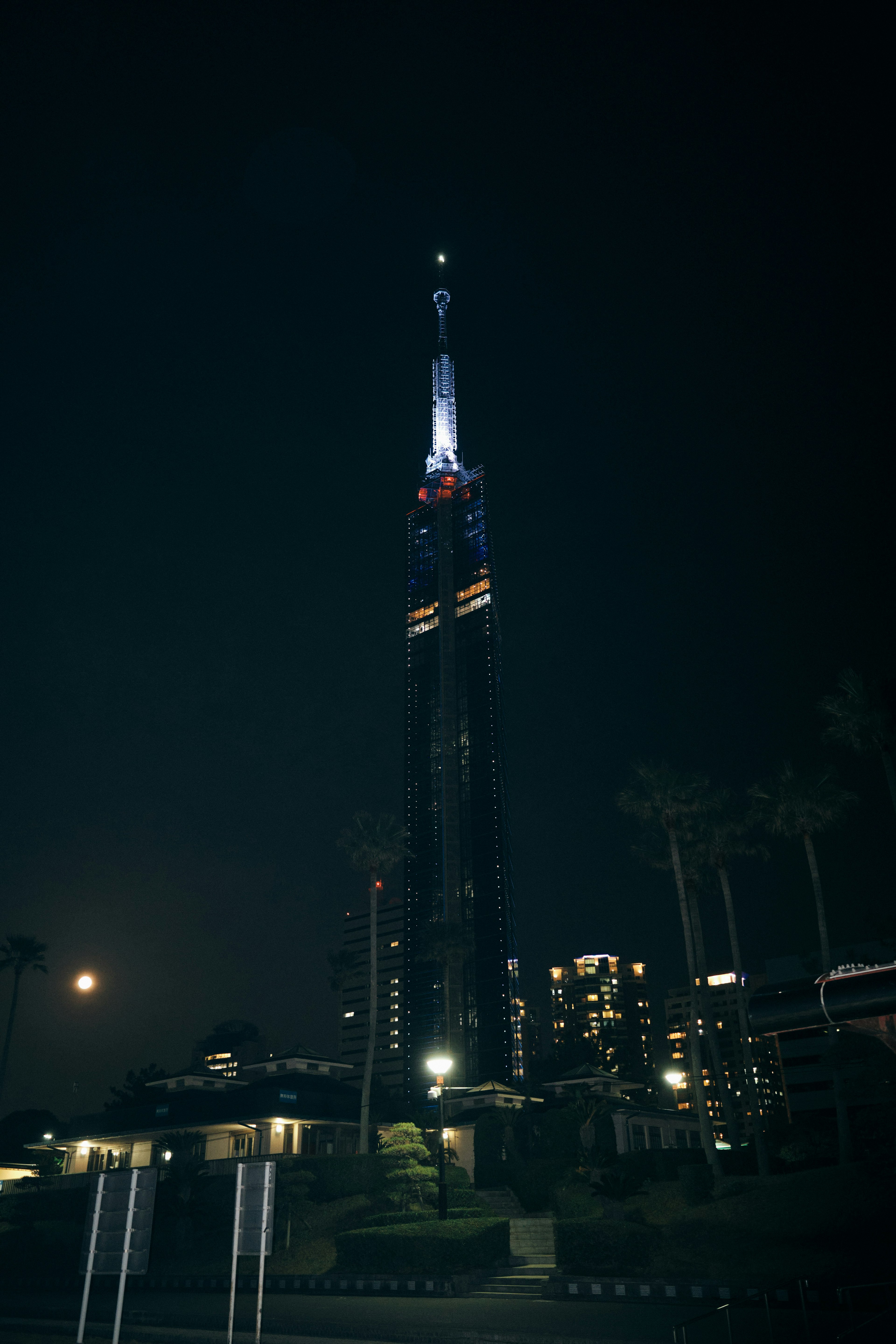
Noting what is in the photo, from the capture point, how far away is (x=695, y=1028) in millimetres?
44656

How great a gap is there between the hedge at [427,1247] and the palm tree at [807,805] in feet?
70.7

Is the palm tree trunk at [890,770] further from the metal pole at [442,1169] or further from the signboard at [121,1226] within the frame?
the signboard at [121,1226]

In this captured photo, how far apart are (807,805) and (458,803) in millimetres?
126561

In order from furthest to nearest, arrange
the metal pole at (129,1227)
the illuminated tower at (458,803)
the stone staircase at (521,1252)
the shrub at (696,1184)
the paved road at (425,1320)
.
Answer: the illuminated tower at (458,803) < the shrub at (696,1184) < the stone staircase at (521,1252) < the paved road at (425,1320) < the metal pole at (129,1227)

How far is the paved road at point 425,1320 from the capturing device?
15.6m

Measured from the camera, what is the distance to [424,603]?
189375 millimetres

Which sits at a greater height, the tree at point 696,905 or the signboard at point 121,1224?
the tree at point 696,905

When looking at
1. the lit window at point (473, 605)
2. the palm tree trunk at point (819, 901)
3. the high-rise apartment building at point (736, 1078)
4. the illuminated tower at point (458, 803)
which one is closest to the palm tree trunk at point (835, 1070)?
the palm tree trunk at point (819, 901)

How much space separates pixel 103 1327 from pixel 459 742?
147m

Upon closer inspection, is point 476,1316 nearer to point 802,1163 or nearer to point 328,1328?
point 328,1328

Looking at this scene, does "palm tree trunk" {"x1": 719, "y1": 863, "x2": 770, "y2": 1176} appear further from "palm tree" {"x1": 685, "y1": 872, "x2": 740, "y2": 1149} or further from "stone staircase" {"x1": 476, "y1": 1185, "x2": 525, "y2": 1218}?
"stone staircase" {"x1": 476, "y1": 1185, "x2": 525, "y2": 1218}

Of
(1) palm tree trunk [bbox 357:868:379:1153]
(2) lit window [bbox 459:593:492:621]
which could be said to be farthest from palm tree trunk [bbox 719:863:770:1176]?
(2) lit window [bbox 459:593:492:621]

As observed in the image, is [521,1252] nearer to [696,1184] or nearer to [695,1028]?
[696,1184]

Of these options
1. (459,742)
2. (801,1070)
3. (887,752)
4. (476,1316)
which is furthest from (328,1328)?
(459,742)
